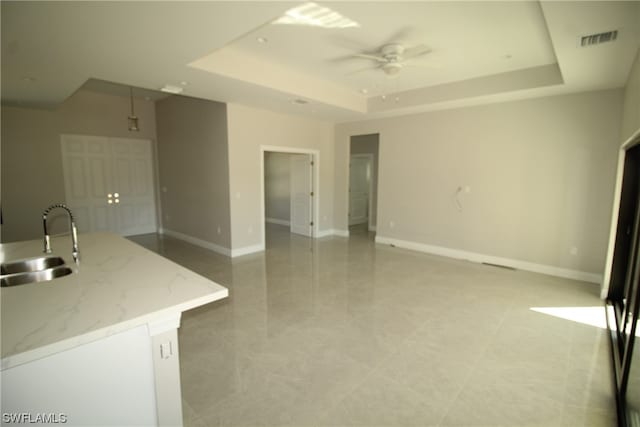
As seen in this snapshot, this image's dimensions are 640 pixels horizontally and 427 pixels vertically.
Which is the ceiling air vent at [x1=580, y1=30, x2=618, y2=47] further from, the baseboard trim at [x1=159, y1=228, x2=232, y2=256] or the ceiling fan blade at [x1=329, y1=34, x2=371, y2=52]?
the baseboard trim at [x1=159, y1=228, x2=232, y2=256]

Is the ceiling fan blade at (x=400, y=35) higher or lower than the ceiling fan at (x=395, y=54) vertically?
higher

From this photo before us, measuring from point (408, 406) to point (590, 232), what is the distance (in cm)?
408

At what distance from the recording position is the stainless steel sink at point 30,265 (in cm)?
219

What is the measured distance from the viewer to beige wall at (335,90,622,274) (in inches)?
167

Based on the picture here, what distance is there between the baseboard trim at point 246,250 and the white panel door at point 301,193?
163 centimetres

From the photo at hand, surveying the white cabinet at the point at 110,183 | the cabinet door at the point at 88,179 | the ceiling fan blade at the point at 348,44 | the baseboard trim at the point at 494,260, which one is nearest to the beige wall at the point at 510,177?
the baseboard trim at the point at 494,260

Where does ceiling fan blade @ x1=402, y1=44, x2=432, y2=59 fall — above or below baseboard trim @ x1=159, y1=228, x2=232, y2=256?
above

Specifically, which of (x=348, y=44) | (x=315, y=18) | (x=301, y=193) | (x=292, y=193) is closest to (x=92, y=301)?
(x=315, y=18)

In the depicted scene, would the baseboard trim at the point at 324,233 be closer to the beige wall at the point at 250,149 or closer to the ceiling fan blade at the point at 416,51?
the beige wall at the point at 250,149

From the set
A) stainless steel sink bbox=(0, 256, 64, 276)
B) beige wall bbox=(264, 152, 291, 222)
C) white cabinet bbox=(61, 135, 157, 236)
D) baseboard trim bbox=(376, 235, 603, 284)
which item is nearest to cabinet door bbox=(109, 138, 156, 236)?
white cabinet bbox=(61, 135, 157, 236)
